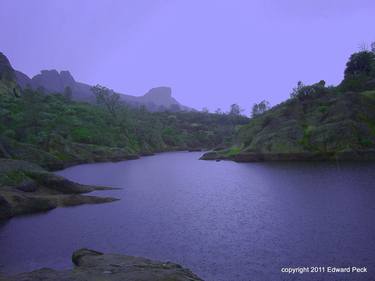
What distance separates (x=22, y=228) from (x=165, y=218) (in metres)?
14.1

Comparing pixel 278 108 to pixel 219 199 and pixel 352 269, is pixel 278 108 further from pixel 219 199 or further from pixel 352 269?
pixel 352 269

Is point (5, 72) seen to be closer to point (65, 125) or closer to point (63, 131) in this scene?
point (65, 125)

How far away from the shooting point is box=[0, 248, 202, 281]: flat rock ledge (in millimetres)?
20567

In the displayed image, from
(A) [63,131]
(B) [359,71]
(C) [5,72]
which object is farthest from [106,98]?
(B) [359,71]

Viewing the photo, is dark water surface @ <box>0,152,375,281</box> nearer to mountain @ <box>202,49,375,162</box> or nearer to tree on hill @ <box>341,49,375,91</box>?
mountain @ <box>202,49,375,162</box>

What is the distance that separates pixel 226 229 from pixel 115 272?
15299 millimetres

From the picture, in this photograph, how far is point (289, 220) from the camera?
3616 centimetres

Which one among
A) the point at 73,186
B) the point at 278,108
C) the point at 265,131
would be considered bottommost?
the point at 73,186

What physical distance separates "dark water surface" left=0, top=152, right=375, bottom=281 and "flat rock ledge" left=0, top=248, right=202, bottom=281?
10.00 ft

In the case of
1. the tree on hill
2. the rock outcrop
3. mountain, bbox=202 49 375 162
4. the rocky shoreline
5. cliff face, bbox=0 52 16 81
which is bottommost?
the rock outcrop

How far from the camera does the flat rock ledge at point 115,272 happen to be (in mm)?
20567

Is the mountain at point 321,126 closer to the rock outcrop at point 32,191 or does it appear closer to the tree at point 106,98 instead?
the rock outcrop at point 32,191

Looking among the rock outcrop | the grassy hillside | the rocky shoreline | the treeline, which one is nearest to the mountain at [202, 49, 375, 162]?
the rocky shoreline

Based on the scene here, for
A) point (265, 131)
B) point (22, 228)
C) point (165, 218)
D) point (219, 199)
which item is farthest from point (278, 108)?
point (22, 228)
